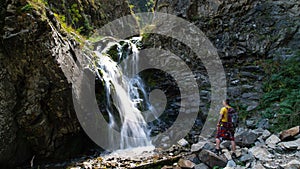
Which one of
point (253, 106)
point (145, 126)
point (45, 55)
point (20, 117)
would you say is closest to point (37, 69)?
point (45, 55)

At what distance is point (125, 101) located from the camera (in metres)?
8.81

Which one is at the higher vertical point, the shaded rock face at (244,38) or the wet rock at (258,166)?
the shaded rock face at (244,38)

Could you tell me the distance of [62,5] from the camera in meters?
11.9

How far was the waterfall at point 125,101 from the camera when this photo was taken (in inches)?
310

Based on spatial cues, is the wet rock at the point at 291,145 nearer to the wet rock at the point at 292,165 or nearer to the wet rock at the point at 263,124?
the wet rock at the point at 292,165

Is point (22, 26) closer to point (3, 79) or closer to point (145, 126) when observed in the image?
point (3, 79)

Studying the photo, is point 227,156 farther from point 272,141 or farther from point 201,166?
point 272,141

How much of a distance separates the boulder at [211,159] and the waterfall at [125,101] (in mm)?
3382

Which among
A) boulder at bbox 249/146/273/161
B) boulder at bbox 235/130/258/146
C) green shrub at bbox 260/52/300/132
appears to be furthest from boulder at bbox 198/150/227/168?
green shrub at bbox 260/52/300/132

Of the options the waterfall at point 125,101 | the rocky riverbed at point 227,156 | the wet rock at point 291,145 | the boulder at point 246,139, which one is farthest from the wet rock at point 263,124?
the waterfall at point 125,101

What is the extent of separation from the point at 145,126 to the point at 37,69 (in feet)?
14.3

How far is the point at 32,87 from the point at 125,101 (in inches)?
141

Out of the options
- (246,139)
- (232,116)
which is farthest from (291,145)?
(232,116)

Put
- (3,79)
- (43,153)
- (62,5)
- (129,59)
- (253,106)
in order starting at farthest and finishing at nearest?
1. (62,5)
2. (129,59)
3. (253,106)
4. (43,153)
5. (3,79)
